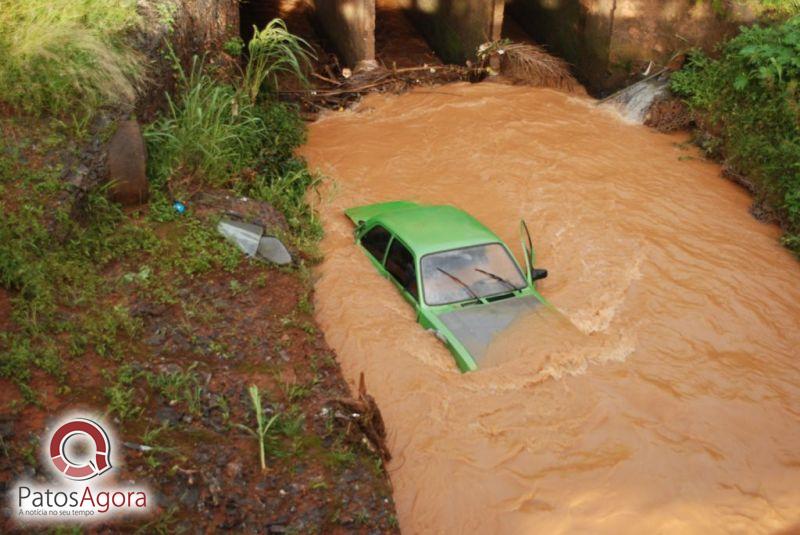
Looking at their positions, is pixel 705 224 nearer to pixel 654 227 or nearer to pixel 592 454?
pixel 654 227

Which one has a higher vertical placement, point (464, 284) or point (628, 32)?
point (628, 32)

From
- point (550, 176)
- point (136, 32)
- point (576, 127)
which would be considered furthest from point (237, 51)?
point (576, 127)

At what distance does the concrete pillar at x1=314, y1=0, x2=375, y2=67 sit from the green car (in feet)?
23.1

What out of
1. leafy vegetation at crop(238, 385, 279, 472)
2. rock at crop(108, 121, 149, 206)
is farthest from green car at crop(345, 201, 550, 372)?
rock at crop(108, 121, 149, 206)

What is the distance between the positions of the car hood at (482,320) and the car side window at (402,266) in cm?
50

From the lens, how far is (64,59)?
751cm

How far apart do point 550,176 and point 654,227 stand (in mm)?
1771

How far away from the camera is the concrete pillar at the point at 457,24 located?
1391 centimetres

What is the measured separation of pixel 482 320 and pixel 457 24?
10.0 m

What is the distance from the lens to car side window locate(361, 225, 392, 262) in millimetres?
7582
